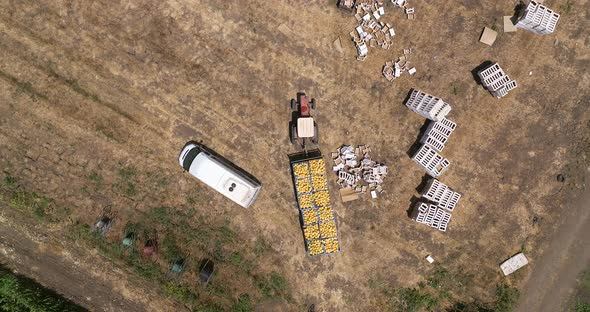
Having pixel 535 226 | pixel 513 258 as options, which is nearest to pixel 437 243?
pixel 513 258

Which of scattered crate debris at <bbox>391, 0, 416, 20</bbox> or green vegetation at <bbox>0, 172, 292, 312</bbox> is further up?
scattered crate debris at <bbox>391, 0, 416, 20</bbox>

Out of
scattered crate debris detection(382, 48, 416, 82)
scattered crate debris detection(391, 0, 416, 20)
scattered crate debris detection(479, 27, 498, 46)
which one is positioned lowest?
scattered crate debris detection(382, 48, 416, 82)

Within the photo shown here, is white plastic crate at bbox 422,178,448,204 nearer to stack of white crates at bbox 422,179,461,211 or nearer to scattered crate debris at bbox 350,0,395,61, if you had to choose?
stack of white crates at bbox 422,179,461,211

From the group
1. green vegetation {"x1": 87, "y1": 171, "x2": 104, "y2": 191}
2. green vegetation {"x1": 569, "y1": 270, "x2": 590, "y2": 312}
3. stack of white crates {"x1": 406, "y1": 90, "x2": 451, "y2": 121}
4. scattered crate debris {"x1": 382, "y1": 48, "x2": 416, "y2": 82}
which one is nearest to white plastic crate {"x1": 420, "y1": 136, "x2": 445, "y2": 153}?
stack of white crates {"x1": 406, "y1": 90, "x2": 451, "y2": 121}

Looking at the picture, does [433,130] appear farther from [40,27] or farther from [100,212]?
[40,27]

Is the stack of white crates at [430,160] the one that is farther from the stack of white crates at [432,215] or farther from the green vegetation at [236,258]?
the green vegetation at [236,258]

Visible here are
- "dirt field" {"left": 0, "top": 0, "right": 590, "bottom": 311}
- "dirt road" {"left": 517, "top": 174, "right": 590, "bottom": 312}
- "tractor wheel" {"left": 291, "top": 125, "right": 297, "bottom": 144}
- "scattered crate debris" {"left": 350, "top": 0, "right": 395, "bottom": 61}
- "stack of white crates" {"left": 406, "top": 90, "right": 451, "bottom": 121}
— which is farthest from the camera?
"dirt road" {"left": 517, "top": 174, "right": 590, "bottom": 312}

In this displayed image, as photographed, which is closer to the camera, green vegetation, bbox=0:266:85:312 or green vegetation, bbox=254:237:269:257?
green vegetation, bbox=0:266:85:312
